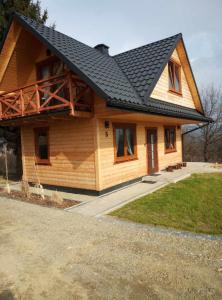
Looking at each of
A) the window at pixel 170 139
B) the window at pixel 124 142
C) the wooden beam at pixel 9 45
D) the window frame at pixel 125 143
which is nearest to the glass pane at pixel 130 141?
the window at pixel 124 142

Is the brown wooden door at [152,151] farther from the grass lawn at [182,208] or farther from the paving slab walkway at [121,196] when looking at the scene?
the grass lawn at [182,208]

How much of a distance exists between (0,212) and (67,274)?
4100 millimetres

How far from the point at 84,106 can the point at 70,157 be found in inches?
86.8

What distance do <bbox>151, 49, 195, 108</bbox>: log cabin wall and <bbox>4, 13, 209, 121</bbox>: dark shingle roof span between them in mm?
483

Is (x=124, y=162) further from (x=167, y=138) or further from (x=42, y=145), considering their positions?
(x=167, y=138)

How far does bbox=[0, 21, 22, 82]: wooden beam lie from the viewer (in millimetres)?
9180

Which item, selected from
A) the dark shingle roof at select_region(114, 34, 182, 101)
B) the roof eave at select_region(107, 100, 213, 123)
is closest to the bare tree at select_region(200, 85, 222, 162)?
the dark shingle roof at select_region(114, 34, 182, 101)

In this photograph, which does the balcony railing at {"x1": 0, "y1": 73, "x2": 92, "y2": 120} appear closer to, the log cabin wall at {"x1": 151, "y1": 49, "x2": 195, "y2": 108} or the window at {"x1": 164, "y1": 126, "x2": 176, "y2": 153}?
the log cabin wall at {"x1": 151, "y1": 49, "x2": 195, "y2": 108}

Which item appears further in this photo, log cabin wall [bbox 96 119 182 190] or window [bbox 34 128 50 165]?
window [bbox 34 128 50 165]

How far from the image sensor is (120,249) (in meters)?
4.21

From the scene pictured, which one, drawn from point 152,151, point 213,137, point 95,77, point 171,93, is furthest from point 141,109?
point 213,137

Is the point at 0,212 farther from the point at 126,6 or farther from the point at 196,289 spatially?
the point at 126,6

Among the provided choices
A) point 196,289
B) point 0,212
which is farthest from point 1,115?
point 196,289

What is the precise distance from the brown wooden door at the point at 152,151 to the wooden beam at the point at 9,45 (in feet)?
22.8
